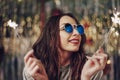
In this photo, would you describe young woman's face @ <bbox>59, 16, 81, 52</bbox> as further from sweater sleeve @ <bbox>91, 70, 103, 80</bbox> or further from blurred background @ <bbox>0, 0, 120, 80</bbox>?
sweater sleeve @ <bbox>91, 70, 103, 80</bbox>

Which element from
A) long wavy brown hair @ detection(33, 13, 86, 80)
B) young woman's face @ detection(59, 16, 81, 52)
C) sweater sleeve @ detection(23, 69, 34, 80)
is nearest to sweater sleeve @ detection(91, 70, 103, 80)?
long wavy brown hair @ detection(33, 13, 86, 80)

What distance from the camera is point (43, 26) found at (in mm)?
3254

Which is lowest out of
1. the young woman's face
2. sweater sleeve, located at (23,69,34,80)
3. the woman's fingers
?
sweater sleeve, located at (23,69,34,80)

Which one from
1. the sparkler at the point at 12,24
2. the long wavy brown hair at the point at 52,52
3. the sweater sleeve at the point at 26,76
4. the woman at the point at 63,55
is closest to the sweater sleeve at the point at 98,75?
the woman at the point at 63,55

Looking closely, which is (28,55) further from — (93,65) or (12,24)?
(93,65)

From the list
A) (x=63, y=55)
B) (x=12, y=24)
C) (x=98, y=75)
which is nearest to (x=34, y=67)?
(x=63, y=55)

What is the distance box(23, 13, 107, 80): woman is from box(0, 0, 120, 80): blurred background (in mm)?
46

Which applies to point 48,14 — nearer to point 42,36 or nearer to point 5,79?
point 42,36

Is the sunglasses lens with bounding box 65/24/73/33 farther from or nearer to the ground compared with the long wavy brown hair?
farther from the ground

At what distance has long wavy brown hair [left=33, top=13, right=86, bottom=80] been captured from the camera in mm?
3197

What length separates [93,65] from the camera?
3.21 m

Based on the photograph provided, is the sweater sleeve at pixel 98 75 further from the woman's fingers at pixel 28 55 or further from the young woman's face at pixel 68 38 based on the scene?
the woman's fingers at pixel 28 55

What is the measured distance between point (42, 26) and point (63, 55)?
0.88 feet

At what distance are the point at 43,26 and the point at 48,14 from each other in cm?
10
